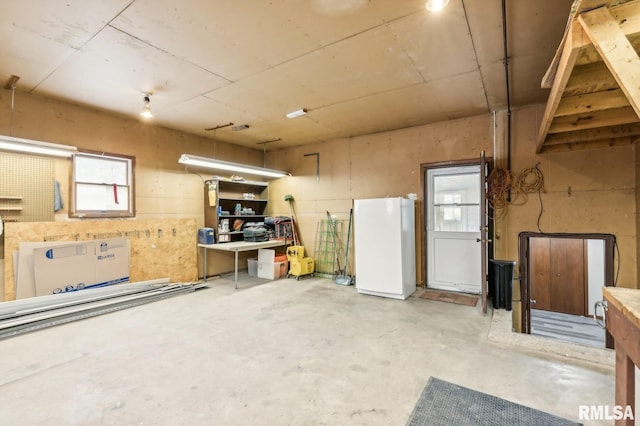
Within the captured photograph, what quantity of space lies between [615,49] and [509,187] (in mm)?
2902

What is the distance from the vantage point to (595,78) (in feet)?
7.68

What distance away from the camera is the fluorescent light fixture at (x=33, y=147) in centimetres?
310

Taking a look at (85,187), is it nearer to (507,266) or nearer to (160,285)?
(160,285)

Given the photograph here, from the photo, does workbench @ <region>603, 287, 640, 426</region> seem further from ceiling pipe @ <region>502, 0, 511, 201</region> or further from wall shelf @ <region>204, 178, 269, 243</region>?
wall shelf @ <region>204, 178, 269, 243</region>

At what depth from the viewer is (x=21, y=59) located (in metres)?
2.84

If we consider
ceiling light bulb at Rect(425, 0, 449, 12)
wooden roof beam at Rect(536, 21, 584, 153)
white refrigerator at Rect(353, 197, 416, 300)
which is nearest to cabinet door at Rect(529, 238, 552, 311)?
white refrigerator at Rect(353, 197, 416, 300)

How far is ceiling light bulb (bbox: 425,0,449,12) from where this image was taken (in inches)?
77.5

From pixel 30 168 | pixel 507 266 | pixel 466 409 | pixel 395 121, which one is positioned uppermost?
pixel 395 121

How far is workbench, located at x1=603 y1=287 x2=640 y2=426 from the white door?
333cm

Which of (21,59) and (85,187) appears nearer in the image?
(21,59)

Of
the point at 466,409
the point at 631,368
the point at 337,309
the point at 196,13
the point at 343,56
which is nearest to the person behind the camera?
the point at 631,368

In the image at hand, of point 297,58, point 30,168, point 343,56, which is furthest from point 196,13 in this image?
point 30,168

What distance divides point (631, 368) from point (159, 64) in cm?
416

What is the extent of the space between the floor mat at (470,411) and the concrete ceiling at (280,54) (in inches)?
113
